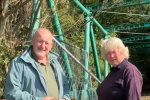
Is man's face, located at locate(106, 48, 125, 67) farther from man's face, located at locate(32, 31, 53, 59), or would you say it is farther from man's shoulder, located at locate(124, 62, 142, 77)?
man's face, located at locate(32, 31, 53, 59)

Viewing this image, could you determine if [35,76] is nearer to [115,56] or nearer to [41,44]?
[41,44]

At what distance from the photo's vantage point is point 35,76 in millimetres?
2797

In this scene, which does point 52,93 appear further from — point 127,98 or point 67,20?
point 67,20

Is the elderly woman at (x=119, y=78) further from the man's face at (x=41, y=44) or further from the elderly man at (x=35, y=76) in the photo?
the man's face at (x=41, y=44)

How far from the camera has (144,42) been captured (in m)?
18.8

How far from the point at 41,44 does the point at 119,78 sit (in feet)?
2.31

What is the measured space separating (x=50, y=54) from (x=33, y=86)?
44 centimetres

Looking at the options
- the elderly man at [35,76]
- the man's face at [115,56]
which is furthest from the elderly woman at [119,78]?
the elderly man at [35,76]

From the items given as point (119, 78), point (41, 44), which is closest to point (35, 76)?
point (41, 44)

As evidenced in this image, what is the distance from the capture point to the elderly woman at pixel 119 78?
279 centimetres

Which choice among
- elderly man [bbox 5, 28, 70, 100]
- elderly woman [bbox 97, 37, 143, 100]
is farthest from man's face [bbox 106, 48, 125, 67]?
elderly man [bbox 5, 28, 70, 100]

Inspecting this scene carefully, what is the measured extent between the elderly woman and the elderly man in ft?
1.37

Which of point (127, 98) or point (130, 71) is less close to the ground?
point (130, 71)

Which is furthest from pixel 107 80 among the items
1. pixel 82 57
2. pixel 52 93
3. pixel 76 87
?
pixel 82 57
